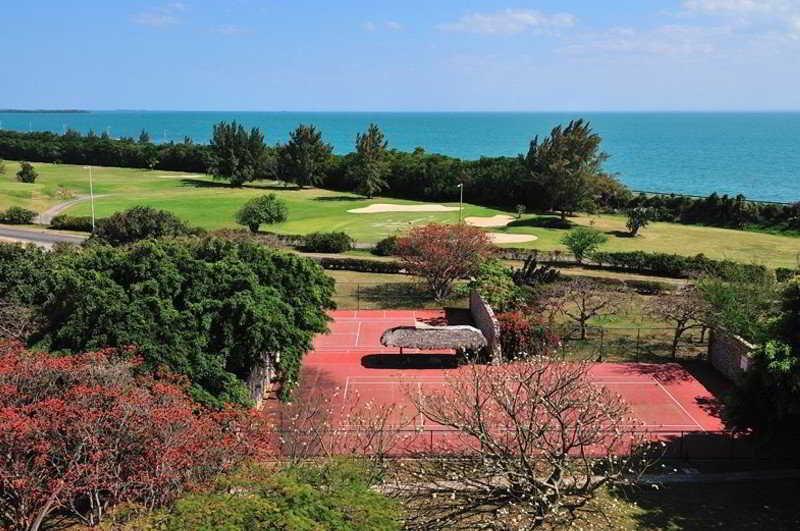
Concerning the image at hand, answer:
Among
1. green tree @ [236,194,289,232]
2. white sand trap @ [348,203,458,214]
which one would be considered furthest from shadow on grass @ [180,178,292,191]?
green tree @ [236,194,289,232]

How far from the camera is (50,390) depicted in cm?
1573

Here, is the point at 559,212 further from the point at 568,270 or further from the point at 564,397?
the point at 564,397

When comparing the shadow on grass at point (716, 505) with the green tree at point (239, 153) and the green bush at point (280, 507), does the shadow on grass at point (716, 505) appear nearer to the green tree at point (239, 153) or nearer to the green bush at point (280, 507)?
the green bush at point (280, 507)

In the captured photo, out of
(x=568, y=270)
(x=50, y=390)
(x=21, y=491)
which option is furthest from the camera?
(x=568, y=270)

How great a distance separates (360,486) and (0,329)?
51.8 ft

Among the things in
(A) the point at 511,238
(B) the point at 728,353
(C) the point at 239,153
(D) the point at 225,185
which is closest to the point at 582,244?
(A) the point at 511,238

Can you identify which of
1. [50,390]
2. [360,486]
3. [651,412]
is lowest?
[651,412]

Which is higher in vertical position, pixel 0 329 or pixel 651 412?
pixel 0 329

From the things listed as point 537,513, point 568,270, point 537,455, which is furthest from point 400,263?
point 537,513

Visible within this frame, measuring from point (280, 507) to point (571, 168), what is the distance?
61.6 meters

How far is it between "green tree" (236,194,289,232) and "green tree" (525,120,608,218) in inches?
1063

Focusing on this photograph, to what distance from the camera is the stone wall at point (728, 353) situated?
27.3 m

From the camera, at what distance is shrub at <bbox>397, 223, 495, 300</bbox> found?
39.0m

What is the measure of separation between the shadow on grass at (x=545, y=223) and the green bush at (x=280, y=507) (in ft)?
184
